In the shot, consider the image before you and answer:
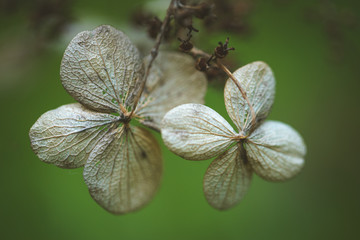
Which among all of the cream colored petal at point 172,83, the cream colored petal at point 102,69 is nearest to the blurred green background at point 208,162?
the cream colored petal at point 172,83

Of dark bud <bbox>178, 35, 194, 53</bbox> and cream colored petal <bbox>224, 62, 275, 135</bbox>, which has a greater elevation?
dark bud <bbox>178, 35, 194, 53</bbox>

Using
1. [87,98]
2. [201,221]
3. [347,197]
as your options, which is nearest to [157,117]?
[87,98]

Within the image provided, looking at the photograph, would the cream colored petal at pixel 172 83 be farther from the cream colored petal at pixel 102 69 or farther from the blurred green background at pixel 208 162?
the blurred green background at pixel 208 162

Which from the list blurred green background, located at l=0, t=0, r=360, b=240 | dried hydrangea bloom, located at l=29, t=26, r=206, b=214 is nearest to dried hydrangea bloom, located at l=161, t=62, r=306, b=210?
dried hydrangea bloom, located at l=29, t=26, r=206, b=214

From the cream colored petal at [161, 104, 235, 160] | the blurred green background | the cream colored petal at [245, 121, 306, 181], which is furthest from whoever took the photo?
the blurred green background

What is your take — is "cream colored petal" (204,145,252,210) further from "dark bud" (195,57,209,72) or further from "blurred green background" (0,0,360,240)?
"blurred green background" (0,0,360,240)

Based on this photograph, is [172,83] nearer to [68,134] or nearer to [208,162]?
[68,134]

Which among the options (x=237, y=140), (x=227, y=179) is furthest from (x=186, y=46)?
(x=227, y=179)
